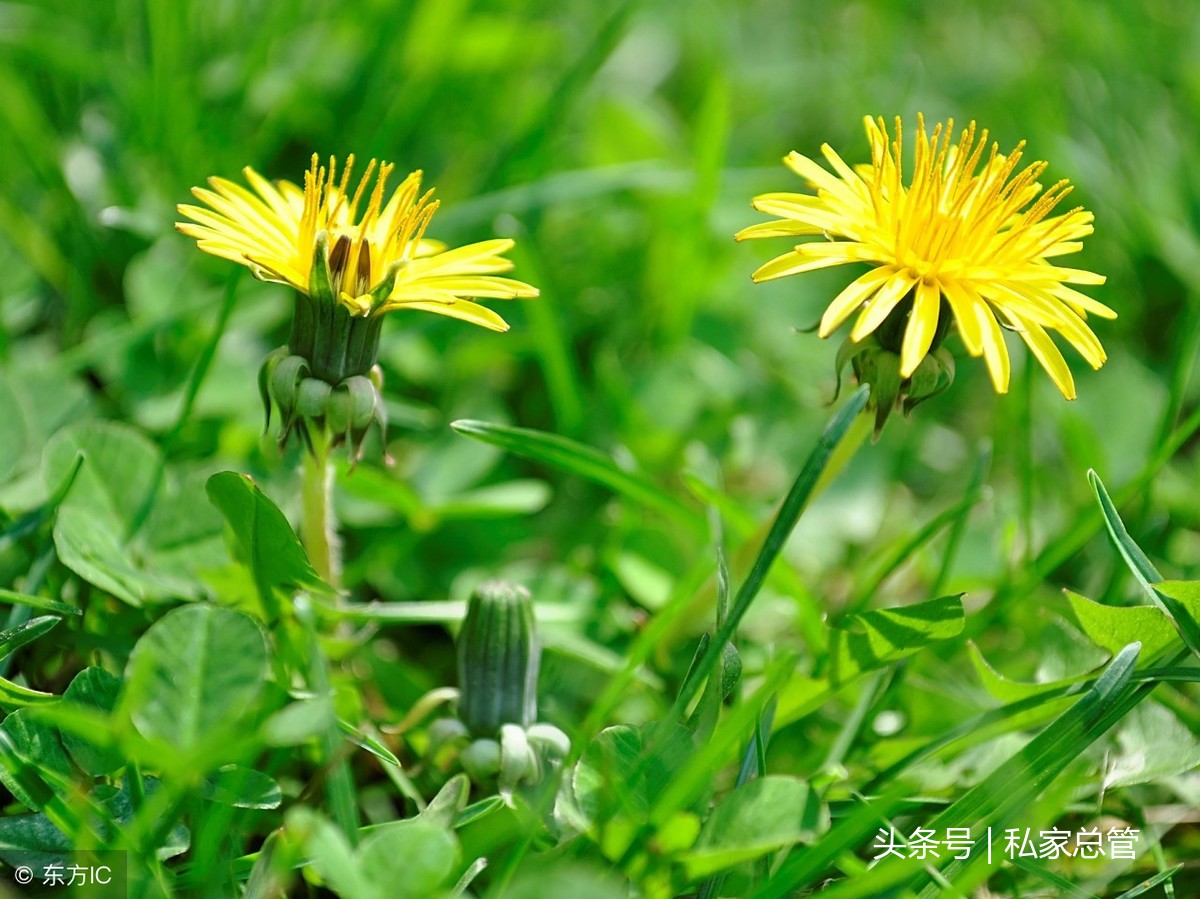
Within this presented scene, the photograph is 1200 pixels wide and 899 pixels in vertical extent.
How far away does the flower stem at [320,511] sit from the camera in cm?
205

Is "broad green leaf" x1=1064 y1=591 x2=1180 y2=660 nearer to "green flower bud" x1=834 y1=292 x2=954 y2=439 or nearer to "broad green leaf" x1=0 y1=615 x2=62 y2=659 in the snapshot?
"green flower bud" x1=834 y1=292 x2=954 y2=439

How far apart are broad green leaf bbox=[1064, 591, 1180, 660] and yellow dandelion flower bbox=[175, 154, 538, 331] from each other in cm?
112

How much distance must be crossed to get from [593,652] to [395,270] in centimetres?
93

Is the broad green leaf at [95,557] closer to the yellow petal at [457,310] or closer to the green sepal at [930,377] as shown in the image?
the yellow petal at [457,310]

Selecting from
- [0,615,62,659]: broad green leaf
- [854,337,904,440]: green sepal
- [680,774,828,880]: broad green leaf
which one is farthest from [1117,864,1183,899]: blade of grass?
[0,615,62,659]: broad green leaf

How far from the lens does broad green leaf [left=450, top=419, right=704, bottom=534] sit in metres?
2.17

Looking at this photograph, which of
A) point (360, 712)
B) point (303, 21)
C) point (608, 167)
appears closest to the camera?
point (360, 712)

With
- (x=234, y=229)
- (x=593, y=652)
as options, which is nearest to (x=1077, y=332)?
(x=593, y=652)

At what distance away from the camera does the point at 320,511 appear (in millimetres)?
2174

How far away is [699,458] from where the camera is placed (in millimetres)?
2881

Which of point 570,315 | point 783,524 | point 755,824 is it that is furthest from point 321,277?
point 570,315

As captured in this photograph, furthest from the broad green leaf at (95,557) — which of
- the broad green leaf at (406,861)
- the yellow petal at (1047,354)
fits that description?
the yellow petal at (1047,354)

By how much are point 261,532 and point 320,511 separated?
22 cm

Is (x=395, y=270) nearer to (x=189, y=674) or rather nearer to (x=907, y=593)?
(x=189, y=674)
